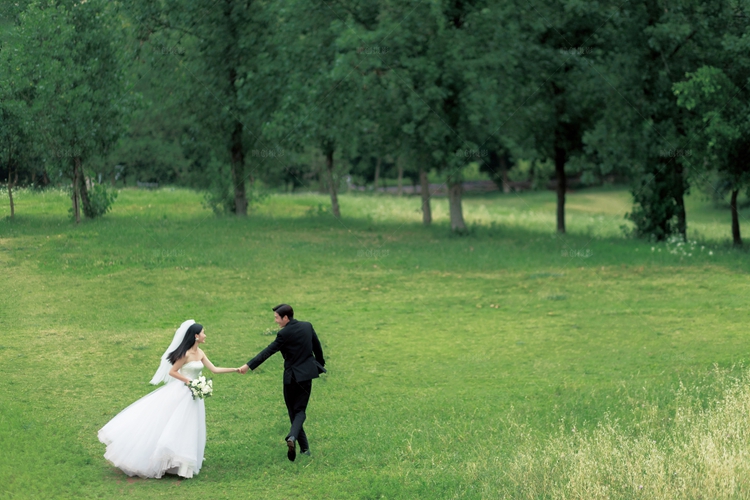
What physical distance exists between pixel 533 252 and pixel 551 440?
64.8ft

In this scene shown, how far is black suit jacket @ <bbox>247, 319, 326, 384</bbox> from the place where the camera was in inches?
459

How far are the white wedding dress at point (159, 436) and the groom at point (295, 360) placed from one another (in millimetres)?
916

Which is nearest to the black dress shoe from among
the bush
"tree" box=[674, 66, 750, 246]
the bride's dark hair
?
the bride's dark hair

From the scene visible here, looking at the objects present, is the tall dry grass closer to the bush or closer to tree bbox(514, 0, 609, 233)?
tree bbox(514, 0, 609, 233)

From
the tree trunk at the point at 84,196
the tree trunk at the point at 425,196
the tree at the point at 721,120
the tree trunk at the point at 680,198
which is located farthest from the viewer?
the tree trunk at the point at 425,196

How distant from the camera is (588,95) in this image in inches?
1361

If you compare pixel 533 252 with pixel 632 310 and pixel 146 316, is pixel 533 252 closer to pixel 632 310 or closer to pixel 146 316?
pixel 632 310

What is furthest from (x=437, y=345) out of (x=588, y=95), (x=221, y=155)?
(x=221, y=155)

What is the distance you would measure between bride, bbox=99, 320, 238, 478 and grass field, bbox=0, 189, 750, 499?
0.24 metres

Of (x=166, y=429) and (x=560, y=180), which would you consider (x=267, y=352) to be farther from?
(x=560, y=180)

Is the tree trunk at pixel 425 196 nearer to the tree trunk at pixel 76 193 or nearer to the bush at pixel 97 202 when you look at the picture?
the bush at pixel 97 202

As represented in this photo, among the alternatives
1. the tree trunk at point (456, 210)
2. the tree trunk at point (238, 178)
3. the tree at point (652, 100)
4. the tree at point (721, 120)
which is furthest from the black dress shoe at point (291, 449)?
the tree trunk at point (238, 178)

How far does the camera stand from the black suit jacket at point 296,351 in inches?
459

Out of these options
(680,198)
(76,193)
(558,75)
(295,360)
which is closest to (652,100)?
(558,75)
